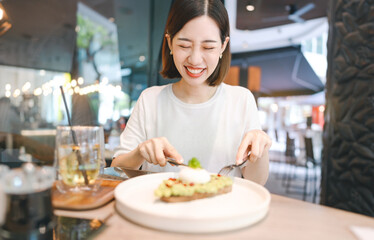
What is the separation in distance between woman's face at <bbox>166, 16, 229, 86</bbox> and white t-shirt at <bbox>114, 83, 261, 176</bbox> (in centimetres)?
35

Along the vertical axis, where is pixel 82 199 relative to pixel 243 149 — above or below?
below

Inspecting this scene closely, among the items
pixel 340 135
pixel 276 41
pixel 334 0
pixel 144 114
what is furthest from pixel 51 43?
pixel 276 41

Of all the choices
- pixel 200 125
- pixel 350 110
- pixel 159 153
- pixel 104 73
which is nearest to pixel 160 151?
pixel 159 153

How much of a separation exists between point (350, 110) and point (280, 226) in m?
1.87

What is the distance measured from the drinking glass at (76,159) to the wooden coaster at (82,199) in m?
0.03

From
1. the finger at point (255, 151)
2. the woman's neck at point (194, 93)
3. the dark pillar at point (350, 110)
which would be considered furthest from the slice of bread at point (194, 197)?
the dark pillar at point (350, 110)

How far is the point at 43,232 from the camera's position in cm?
55

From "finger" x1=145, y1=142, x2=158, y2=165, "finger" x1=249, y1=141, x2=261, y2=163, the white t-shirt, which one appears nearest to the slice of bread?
"finger" x1=249, y1=141, x2=261, y2=163

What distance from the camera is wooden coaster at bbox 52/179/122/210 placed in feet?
2.30

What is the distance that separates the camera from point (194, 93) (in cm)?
173

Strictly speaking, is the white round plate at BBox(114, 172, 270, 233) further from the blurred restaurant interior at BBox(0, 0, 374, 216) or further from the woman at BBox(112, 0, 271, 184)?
the blurred restaurant interior at BBox(0, 0, 374, 216)

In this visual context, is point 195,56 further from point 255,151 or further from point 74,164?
point 74,164

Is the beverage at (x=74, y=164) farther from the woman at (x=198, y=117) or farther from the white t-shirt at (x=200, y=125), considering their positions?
the white t-shirt at (x=200, y=125)

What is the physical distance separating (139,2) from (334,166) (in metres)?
3.74
